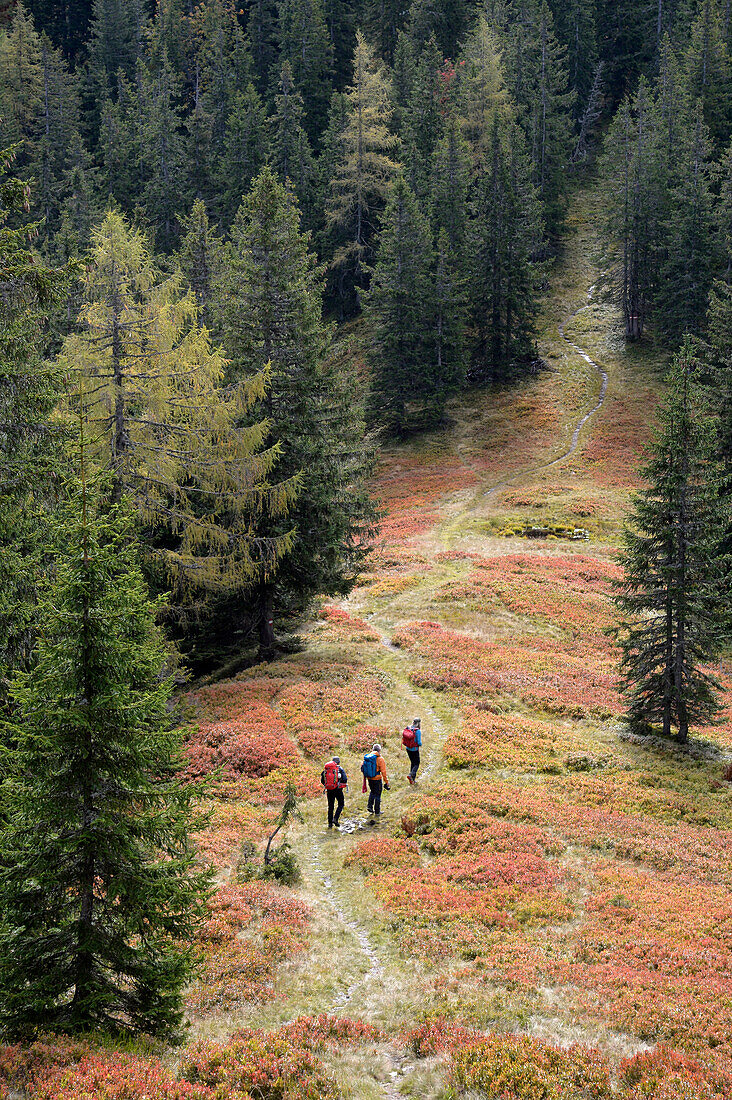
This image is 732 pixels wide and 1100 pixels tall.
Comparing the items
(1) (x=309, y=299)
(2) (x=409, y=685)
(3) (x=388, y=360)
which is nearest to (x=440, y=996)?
(2) (x=409, y=685)

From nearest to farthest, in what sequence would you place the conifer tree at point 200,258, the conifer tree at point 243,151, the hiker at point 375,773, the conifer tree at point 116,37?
the hiker at point 375,773
the conifer tree at point 200,258
the conifer tree at point 243,151
the conifer tree at point 116,37

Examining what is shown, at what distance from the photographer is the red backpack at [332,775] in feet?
50.0

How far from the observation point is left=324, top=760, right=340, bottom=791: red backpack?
50.0 ft

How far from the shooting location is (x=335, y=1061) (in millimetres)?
8531

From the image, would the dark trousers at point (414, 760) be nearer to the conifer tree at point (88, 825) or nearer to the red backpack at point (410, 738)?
the red backpack at point (410, 738)

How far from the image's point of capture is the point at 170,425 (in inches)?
753

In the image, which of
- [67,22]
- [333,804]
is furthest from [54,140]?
[333,804]

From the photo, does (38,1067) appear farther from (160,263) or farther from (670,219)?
(670,219)

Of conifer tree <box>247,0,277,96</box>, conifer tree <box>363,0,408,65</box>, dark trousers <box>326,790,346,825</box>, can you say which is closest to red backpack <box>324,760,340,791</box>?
dark trousers <box>326,790,346,825</box>

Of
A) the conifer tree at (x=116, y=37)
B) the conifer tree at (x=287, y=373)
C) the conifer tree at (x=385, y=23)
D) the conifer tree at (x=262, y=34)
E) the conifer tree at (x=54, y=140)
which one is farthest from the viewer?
the conifer tree at (x=116, y=37)

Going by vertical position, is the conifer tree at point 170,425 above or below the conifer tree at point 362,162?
below

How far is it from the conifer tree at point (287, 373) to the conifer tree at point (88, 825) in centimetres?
1708

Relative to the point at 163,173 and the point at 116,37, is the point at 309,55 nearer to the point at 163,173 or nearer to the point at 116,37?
the point at 163,173

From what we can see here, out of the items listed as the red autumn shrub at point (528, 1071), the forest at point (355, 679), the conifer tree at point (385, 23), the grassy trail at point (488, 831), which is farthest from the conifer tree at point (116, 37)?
the red autumn shrub at point (528, 1071)
